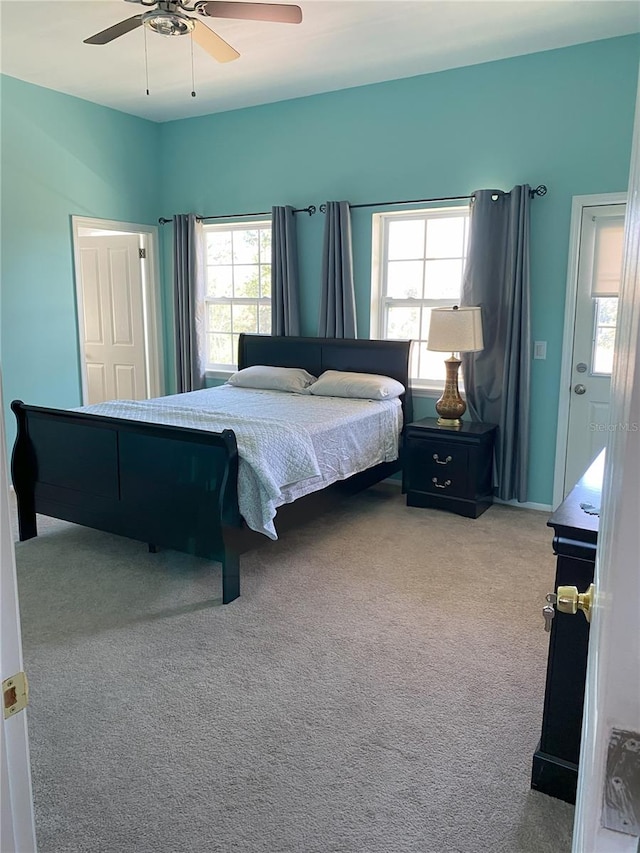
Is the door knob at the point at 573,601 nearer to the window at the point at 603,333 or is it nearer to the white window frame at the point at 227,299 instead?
the window at the point at 603,333

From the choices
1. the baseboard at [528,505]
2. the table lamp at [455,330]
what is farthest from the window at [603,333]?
the baseboard at [528,505]

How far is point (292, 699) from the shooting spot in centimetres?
228

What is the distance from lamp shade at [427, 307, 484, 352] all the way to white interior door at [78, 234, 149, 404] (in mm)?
2995

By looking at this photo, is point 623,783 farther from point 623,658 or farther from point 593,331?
point 593,331

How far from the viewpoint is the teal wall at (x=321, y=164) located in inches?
157

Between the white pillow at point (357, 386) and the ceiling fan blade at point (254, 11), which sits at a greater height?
the ceiling fan blade at point (254, 11)

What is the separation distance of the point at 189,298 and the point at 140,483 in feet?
9.18

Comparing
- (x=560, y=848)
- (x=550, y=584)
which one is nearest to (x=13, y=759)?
(x=560, y=848)

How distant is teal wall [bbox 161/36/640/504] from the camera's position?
12.9 feet

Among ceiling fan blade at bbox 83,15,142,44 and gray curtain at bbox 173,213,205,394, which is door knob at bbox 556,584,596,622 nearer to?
ceiling fan blade at bbox 83,15,142,44

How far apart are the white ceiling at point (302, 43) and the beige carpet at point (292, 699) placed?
3.02 meters

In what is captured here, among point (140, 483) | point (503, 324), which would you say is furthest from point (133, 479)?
point (503, 324)

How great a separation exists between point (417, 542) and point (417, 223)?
2436 mm

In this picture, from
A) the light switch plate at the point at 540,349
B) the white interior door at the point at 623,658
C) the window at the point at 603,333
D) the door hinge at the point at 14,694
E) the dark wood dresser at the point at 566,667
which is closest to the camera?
the white interior door at the point at 623,658
